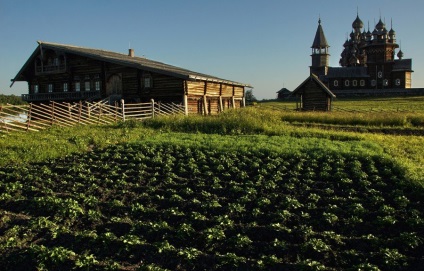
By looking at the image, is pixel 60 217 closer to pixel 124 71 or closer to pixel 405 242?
pixel 405 242

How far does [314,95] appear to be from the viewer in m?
36.9

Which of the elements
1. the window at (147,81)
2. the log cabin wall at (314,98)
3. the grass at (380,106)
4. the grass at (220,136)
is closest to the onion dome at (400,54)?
the grass at (380,106)

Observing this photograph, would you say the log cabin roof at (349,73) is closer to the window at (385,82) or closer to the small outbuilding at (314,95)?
the window at (385,82)

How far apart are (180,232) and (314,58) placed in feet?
242

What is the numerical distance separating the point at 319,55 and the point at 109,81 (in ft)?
185

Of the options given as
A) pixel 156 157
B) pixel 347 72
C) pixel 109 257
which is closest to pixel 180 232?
pixel 109 257

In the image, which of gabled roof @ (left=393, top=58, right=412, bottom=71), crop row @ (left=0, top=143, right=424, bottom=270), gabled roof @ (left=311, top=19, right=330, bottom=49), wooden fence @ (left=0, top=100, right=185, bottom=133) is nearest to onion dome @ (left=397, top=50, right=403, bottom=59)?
gabled roof @ (left=393, top=58, right=412, bottom=71)

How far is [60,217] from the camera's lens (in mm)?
7883

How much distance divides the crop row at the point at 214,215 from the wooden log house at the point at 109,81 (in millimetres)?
14595

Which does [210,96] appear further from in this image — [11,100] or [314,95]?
[11,100]

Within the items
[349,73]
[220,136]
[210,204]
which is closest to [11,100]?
[349,73]

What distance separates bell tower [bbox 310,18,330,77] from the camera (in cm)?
7425

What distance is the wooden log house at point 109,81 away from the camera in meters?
26.4

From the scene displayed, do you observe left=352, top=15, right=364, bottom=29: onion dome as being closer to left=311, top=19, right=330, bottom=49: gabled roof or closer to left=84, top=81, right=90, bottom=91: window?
left=311, top=19, right=330, bottom=49: gabled roof
